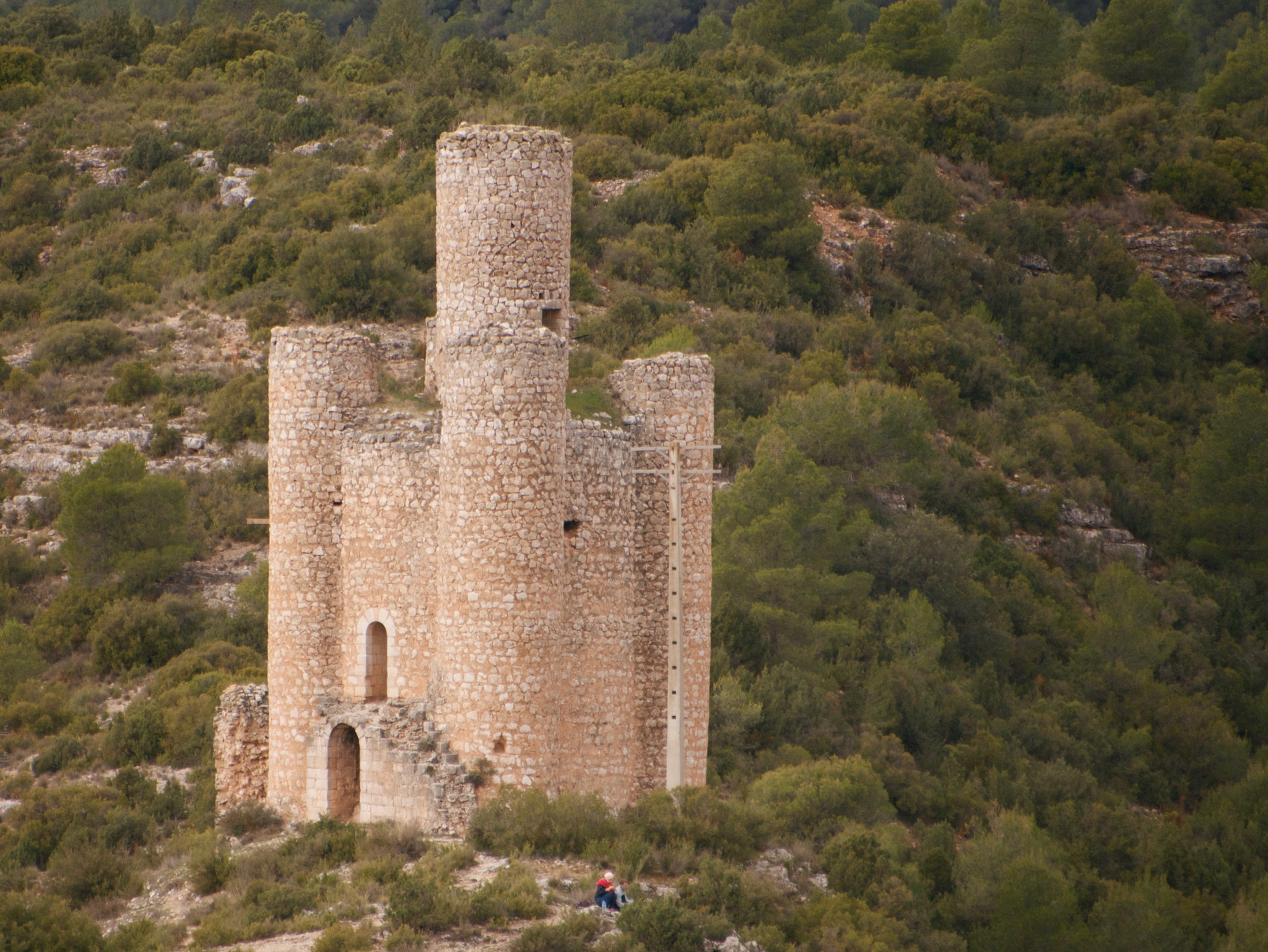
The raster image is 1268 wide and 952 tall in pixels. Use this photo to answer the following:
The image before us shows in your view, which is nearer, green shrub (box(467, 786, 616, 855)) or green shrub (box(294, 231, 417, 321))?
green shrub (box(467, 786, 616, 855))

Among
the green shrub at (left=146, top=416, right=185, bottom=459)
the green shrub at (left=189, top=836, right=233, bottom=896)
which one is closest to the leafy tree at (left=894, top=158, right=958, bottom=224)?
the green shrub at (left=146, top=416, right=185, bottom=459)

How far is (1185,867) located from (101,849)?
18.8 m

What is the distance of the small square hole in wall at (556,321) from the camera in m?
20.4

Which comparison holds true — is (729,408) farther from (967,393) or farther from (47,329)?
(47,329)

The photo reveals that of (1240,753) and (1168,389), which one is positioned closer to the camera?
(1240,753)

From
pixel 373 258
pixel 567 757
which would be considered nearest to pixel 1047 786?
pixel 567 757

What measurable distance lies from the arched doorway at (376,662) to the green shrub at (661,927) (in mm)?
4771

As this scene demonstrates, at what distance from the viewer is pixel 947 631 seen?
37375 millimetres

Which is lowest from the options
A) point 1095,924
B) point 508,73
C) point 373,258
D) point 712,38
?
point 1095,924

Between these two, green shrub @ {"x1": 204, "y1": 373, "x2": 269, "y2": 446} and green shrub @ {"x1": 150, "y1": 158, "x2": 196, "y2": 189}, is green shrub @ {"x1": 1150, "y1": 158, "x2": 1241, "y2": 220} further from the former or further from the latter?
green shrub @ {"x1": 204, "y1": 373, "x2": 269, "y2": 446}

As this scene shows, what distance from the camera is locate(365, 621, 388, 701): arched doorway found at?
66.3ft

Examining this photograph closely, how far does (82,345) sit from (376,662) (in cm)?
2794

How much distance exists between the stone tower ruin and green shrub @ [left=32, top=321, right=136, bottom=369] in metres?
26.0

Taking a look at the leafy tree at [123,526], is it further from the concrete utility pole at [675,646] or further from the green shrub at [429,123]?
the green shrub at [429,123]
